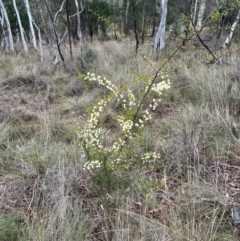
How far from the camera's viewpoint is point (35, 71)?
710cm

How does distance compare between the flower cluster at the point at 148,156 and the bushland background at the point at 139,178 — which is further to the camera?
the flower cluster at the point at 148,156

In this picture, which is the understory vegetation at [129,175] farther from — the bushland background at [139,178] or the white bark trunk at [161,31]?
the white bark trunk at [161,31]

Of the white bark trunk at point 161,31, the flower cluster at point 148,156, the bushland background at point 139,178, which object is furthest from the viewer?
the white bark trunk at point 161,31

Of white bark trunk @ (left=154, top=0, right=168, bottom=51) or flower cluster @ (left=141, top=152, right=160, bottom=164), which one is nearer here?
flower cluster @ (left=141, top=152, right=160, bottom=164)

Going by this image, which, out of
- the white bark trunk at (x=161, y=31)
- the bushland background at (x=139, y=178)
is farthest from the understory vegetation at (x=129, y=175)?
the white bark trunk at (x=161, y=31)

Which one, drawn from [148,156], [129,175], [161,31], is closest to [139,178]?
[129,175]

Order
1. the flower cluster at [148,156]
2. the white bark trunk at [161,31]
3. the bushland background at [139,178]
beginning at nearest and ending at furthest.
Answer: the bushland background at [139,178] < the flower cluster at [148,156] < the white bark trunk at [161,31]

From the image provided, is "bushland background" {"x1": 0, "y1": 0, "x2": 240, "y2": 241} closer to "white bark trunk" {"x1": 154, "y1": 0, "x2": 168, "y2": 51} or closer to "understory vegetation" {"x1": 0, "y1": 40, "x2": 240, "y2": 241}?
"understory vegetation" {"x1": 0, "y1": 40, "x2": 240, "y2": 241}

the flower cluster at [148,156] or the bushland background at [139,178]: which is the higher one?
the flower cluster at [148,156]

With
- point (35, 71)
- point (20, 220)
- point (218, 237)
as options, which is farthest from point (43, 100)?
point (218, 237)

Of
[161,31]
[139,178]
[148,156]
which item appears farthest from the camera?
[161,31]

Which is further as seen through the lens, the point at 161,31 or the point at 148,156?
the point at 161,31

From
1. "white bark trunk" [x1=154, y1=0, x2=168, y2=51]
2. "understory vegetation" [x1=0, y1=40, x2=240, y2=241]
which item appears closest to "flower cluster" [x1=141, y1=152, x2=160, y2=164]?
"understory vegetation" [x1=0, y1=40, x2=240, y2=241]

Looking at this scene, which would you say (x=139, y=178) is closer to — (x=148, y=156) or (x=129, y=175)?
(x=129, y=175)
